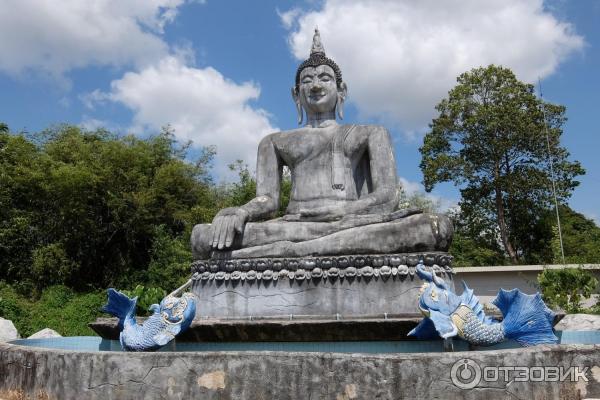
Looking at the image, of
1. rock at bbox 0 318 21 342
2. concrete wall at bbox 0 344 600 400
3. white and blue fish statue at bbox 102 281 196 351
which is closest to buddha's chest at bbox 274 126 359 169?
white and blue fish statue at bbox 102 281 196 351

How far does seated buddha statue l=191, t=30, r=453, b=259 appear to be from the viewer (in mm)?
6402

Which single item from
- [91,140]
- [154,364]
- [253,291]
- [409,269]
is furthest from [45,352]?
[91,140]

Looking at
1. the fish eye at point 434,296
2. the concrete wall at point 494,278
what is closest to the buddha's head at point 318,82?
the fish eye at point 434,296

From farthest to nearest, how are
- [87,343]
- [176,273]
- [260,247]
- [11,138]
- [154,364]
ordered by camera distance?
[11,138] → [176,273] → [87,343] → [260,247] → [154,364]

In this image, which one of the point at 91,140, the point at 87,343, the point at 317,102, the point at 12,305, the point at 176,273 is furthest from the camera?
the point at 91,140

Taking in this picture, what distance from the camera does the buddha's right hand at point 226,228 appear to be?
676 centimetres

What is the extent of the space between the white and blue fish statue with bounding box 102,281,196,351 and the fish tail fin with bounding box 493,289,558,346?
9.50ft

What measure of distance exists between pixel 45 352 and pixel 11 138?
71.2 ft

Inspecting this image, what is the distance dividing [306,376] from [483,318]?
1.76 m

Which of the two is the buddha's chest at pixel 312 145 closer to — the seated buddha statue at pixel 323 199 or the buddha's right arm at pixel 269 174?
the seated buddha statue at pixel 323 199

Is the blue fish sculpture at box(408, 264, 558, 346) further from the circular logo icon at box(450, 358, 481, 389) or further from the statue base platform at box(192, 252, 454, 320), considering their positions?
the statue base platform at box(192, 252, 454, 320)

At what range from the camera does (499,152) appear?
23641 mm

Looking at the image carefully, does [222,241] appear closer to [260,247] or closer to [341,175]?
[260,247]

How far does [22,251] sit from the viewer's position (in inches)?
945
